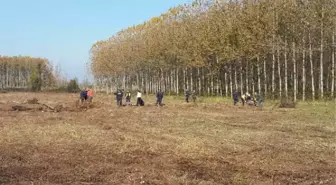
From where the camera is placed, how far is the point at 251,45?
45.2 metres

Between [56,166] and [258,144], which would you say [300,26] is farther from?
[56,166]

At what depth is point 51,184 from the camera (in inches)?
394

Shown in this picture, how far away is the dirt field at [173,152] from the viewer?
1096 centimetres

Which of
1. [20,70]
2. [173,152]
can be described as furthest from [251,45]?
[20,70]

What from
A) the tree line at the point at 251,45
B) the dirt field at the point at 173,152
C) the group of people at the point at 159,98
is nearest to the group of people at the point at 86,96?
the group of people at the point at 159,98

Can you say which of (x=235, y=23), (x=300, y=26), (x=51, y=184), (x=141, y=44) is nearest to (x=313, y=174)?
(x=51, y=184)

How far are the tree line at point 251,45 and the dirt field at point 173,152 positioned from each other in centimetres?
1688

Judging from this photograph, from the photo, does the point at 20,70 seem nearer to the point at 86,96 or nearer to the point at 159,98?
the point at 86,96

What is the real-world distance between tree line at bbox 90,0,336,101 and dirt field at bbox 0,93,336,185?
1688cm

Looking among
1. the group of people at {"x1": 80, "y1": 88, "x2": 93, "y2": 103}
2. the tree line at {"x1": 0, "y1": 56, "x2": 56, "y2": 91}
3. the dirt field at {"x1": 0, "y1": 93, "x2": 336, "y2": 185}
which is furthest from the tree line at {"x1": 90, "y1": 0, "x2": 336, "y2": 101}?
the tree line at {"x1": 0, "y1": 56, "x2": 56, "y2": 91}

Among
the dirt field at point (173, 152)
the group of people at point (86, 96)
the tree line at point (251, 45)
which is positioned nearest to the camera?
the dirt field at point (173, 152)

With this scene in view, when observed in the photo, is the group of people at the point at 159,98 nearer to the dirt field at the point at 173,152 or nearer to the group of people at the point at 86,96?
the group of people at the point at 86,96

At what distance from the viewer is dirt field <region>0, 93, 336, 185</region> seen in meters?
11.0

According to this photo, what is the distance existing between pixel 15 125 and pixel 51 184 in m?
14.7
